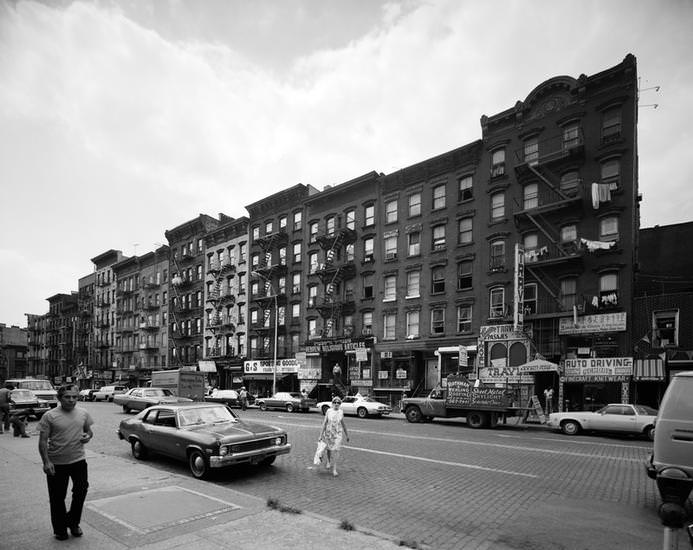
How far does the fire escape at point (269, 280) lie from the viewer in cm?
4709

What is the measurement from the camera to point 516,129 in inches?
1300

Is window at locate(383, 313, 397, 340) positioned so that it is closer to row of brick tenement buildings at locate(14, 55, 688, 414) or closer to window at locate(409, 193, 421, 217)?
row of brick tenement buildings at locate(14, 55, 688, 414)

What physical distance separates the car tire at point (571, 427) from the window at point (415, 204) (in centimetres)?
2084

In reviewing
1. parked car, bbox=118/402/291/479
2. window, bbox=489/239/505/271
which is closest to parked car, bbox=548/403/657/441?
window, bbox=489/239/505/271

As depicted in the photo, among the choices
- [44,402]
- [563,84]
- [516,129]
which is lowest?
[44,402]

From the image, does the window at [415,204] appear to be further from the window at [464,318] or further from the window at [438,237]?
the window at [464,318]

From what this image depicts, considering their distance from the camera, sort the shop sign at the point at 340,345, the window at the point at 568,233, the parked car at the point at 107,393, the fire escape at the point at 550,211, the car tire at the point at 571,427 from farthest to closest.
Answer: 1. the parked car at the point at 107,393
2. the shop sign at the point at 340,345
3. the window at the point at 568,233
4. the fire escape at the point at 550,211
5. the car tire at the point at 571,427

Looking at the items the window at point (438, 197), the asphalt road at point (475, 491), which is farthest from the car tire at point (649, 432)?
the window at point (438, 197)

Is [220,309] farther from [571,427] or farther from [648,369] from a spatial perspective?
[648,369]

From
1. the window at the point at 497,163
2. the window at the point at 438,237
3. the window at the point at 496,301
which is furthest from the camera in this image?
the window at the point at 438,237

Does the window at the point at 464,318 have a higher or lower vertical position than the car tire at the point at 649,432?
higher

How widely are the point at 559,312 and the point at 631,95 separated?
13534 millimetres

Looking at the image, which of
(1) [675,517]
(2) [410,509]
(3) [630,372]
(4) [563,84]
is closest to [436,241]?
(4) [563,84]

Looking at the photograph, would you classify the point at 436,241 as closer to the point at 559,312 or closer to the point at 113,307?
the point at 559,312
